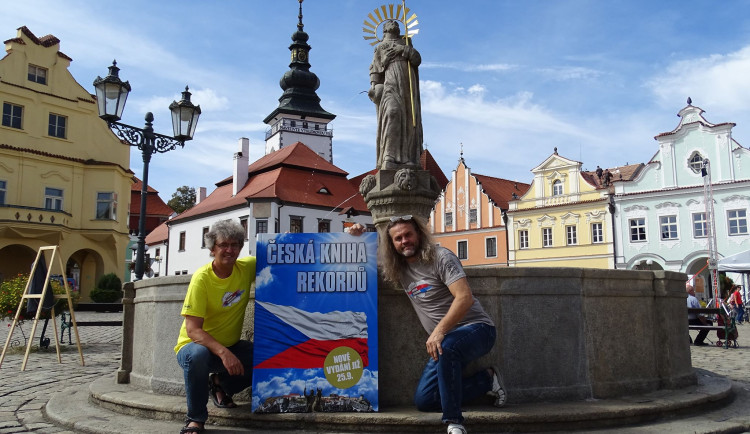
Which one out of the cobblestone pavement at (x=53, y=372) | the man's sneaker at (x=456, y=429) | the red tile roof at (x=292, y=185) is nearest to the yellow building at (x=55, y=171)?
the red tile roof at (x=292, y=185)

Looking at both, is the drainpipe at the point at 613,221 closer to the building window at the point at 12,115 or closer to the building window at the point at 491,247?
the building window at the point at 491,247

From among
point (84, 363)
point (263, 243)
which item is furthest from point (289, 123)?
point (263, 243)

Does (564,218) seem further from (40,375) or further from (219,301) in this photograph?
(219,301)

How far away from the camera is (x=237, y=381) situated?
14.3 ft

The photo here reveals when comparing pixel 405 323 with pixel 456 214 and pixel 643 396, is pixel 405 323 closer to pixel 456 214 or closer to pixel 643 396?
pixel 643 396

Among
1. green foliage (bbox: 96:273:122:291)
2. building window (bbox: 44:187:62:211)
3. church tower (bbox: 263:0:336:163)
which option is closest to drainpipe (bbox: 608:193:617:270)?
green foliage (bbox: 96:273:122:291)

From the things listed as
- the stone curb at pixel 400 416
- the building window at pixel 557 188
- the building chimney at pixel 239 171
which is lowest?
the stone curb at pixel 400 416

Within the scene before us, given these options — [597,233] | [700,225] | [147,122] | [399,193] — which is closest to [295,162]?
[597,233]

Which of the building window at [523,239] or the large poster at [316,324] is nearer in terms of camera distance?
the large poster at [316,324]

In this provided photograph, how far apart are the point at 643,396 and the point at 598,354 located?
1.67 feet

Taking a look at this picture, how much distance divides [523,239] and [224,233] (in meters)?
36.6

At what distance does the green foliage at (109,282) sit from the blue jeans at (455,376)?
28.0m

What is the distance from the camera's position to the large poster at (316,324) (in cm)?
420

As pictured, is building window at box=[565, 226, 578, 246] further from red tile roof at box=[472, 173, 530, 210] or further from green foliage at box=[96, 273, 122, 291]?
green foliage at box=[96, 273, 122, 291]
